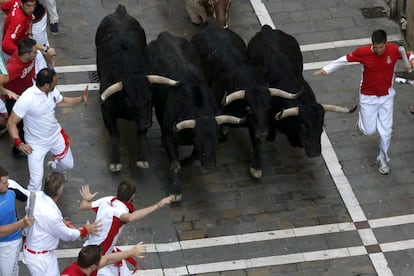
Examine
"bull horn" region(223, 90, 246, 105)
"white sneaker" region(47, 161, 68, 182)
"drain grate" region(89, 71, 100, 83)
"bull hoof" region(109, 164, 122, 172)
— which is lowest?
"drain grate" region(89, 71, 100, 83)

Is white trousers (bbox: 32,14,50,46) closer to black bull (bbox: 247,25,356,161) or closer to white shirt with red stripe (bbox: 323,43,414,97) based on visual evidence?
black bull (bbox: 247,25,356,161)

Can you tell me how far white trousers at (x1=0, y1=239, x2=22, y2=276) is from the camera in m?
12.0

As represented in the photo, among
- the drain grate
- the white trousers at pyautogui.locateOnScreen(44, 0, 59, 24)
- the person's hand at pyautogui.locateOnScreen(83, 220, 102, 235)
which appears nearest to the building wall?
the drain grate

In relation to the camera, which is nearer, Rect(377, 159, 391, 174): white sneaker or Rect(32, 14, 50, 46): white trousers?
Rect(377, 159, 391, 174): white sneaker

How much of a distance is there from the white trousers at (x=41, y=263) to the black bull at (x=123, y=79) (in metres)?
3.17

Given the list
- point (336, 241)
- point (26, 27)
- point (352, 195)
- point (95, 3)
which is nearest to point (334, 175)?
point (352, 195)

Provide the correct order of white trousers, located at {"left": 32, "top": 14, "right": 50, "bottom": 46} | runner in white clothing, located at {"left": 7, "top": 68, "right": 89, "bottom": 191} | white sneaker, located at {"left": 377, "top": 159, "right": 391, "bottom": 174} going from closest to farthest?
runner in white clothing, located at {"left": 7, "top": 68, "right": 89, "bottom": 191}
white sneaker, located at {"left": 377, "top": 159, "right": 391, "bottom": 174}
white trousers, located at {"left": 32, "top": 14, "right": 50, "bottom": 46}

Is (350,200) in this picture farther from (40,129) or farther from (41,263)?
(41,263)

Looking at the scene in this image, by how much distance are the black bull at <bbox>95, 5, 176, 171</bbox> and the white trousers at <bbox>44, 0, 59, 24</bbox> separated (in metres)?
2.15

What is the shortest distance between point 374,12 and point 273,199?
18.7 feet

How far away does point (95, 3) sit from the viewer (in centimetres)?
1912

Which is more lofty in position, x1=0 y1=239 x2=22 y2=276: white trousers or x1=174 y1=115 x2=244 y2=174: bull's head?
x1=0 y1=239 x2=22 y2=276: white trousers

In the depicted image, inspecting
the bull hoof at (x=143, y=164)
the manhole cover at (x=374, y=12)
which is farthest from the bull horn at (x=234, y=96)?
the manhole cover at (x=374, y=12)

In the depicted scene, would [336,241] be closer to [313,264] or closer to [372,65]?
[313,264]
